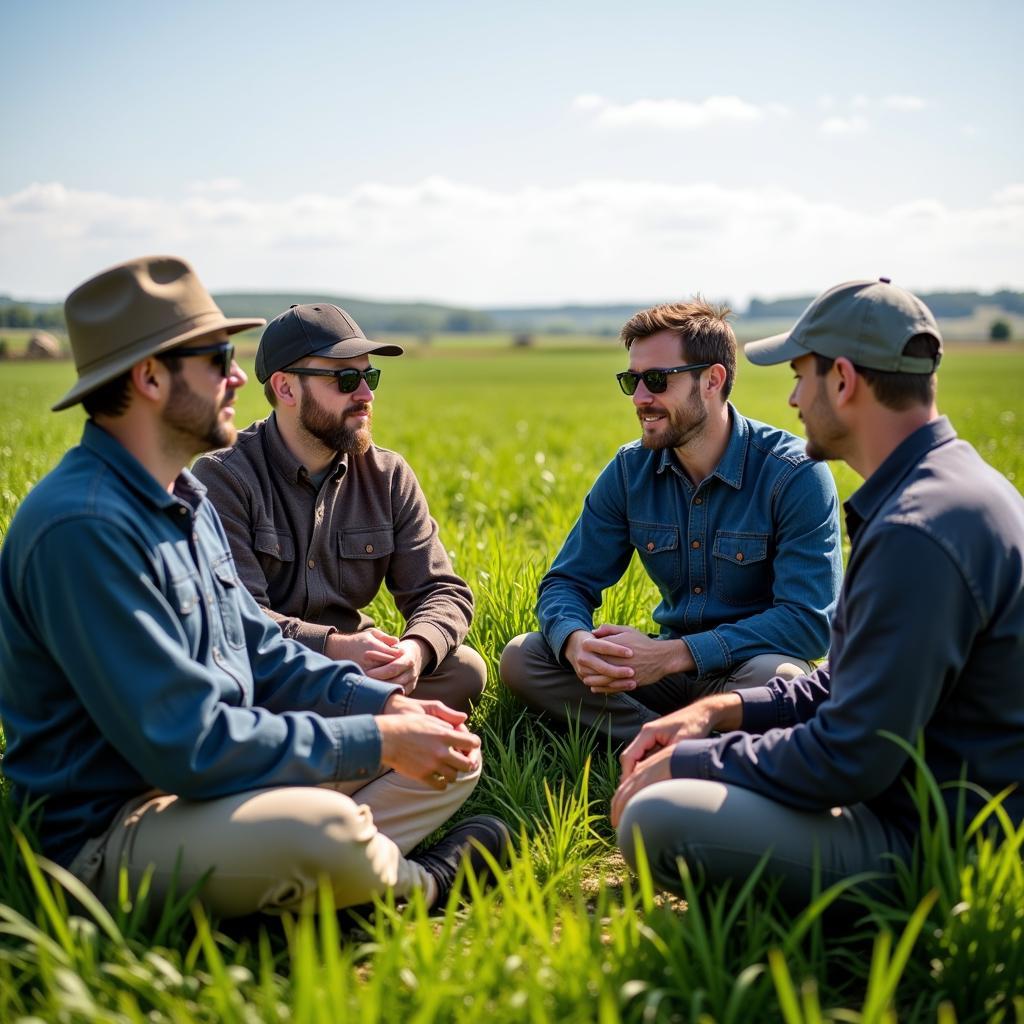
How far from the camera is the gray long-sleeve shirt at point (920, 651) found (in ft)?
8.08

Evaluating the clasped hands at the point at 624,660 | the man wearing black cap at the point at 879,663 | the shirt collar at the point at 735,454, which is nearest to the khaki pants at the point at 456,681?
the clasped hands at the point at 624,660

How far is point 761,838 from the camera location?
2.72 m

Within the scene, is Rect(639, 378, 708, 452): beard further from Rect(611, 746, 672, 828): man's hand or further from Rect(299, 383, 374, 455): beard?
Rect(611, 746, 672, 828): man's hand

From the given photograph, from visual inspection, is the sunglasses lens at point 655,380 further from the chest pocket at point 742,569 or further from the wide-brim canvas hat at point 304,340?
the wide-brim canvas hat at point 304,340

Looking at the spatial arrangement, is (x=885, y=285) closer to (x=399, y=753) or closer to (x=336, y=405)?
(x=399, y=753)

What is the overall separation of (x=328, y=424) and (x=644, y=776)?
6.59ft

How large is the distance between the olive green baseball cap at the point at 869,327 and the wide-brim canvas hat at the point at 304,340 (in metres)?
1.88

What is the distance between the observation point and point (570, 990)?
2.24 m

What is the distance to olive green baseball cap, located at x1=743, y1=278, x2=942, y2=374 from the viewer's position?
275 cm

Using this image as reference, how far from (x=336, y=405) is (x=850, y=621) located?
2.37m

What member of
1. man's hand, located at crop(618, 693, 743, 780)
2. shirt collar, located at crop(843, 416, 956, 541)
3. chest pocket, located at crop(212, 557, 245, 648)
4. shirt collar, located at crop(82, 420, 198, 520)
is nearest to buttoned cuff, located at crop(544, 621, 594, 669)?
man's hand, located at crop(618, 693, 743, 780)

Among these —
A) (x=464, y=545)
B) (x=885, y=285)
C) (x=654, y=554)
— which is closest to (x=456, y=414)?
(x=464, y=545)

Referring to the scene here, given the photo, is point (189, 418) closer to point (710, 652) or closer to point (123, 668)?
point (123, 668)

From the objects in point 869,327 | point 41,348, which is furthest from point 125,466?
point 41,348
